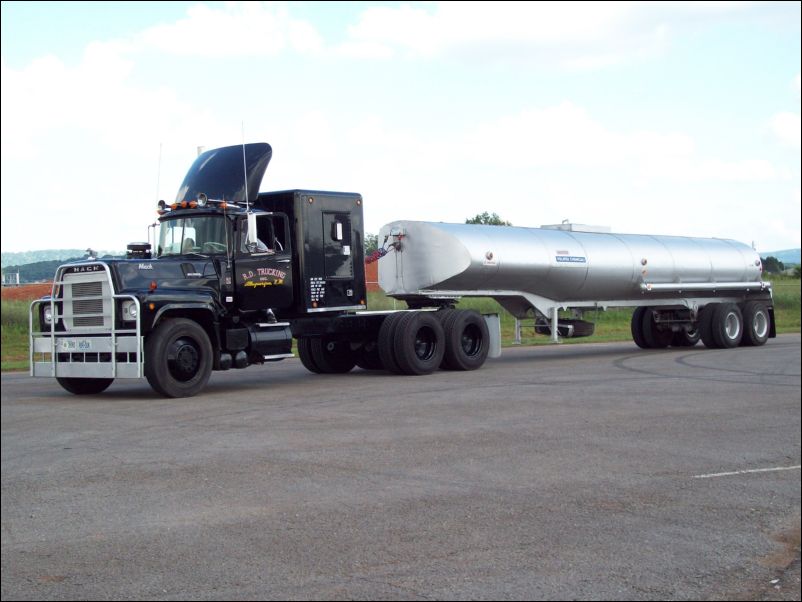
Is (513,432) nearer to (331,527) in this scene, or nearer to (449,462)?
(449,462)

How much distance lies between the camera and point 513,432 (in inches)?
455

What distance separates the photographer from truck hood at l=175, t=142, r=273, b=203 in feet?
46.4

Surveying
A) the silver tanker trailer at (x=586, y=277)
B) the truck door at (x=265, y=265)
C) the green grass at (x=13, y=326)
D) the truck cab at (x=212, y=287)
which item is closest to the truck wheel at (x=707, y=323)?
the silver tanker trailer at (x=586, y=277)

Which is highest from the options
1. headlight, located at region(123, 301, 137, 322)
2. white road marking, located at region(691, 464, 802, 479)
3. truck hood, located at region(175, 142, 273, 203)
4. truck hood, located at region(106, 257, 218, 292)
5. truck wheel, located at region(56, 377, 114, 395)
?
truck hood, located at region(175, 142, 273, 203)

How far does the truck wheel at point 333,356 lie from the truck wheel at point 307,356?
5 cm

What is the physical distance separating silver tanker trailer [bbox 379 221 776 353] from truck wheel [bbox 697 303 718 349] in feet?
0.08

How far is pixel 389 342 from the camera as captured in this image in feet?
58.2

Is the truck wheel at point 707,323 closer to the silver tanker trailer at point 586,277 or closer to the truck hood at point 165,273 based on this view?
the silver tanker trailer at point 586,277

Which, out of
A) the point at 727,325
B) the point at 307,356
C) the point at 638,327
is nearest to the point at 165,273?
the point at 307,356

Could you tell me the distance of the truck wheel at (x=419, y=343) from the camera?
1762cm

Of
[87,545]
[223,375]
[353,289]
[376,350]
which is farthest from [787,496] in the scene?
[223,375]

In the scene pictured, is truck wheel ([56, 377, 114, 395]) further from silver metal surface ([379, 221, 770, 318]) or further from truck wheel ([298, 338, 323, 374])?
silver metal surface ([379, 221, 770, 318])

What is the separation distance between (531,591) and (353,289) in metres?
11.5

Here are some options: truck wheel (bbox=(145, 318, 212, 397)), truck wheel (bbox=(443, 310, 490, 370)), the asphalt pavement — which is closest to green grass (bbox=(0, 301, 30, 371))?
the asphalt pavement
